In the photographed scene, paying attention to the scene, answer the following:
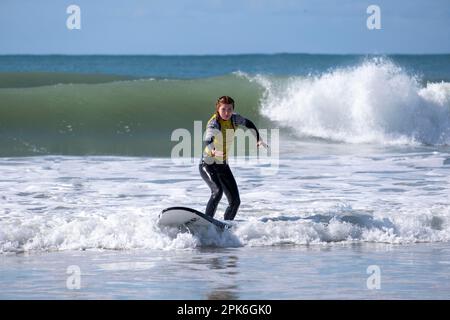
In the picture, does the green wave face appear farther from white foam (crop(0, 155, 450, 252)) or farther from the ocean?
white foam (crop(0, 155, 450, 252))

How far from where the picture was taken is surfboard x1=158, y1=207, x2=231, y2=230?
10570 millimetres

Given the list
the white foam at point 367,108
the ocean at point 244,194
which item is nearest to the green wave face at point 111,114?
the ocean at point 244,194

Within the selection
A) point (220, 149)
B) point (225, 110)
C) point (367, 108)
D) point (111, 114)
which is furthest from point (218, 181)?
point (111, 114)

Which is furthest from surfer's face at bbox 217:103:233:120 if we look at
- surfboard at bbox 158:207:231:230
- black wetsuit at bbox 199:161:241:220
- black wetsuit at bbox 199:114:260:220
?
surfboard at bbox 158:207:231:230

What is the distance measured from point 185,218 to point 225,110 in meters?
1.26

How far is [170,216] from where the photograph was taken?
10633mm

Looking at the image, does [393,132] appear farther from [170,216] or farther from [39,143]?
[170,216]

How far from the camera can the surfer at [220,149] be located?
34.2ft

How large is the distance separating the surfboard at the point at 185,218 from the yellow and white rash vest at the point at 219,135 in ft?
1.94

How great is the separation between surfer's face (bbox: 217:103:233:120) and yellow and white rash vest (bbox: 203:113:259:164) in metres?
0.08

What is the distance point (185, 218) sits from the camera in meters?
10.6

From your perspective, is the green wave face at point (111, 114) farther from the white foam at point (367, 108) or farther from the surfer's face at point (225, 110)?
the surfer's face at point (225, 110)

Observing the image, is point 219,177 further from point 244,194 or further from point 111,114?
point 111,114
